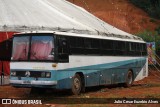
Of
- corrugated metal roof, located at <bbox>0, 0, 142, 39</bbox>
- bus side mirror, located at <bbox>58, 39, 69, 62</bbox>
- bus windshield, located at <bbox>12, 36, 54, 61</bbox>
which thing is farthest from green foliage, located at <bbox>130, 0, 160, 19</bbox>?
bus windshield, located at <bbox>12, 36, 54, 61</bbox>

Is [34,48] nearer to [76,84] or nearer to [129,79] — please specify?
[76,84]

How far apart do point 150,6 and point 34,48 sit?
153 ft

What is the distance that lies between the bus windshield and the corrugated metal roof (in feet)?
16.2

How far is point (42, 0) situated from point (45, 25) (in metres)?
4.93

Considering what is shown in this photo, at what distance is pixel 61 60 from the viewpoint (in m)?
18.6

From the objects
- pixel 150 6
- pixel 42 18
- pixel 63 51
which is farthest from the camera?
pixel 150 6

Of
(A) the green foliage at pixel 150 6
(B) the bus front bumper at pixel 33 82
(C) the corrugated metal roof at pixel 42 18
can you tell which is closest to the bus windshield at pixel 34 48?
(B) the bus front bumper at pixel 33 82

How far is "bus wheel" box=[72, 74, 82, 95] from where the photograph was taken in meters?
19.7

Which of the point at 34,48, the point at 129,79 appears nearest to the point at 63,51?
the point at 34,48

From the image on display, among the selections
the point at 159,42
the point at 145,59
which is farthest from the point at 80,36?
the point at 159,42

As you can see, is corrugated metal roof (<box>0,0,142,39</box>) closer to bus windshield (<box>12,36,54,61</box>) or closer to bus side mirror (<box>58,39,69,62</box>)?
bus side mirror (<box>58,39,69,62</box>)

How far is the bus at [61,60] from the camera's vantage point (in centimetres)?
1830

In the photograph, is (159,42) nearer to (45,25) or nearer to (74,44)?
(45,25)

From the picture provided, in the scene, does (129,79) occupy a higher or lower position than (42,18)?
lower
